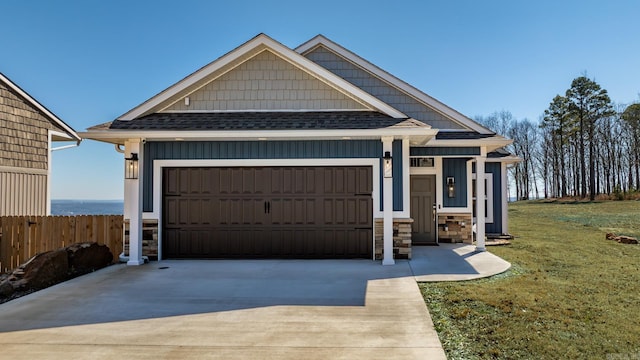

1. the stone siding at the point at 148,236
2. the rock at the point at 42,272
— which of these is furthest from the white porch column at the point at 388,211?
the rock at the point at 42,272

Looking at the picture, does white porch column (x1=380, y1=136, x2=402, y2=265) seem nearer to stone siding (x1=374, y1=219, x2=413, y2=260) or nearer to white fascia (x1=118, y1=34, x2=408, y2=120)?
stone siding (x1=374, y1=219, x2=413, y2=260)

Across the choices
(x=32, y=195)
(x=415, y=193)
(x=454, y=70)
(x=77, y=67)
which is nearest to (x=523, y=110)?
(x=454, y=70)

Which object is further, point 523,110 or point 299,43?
point 523,110

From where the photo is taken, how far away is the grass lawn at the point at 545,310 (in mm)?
3844

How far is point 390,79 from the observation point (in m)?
11.0

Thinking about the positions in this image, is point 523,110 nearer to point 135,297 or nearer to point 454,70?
point 454,70

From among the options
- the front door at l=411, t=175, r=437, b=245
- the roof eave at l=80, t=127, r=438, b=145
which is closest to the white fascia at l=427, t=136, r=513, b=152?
the front door at l=411, t=175, r=437, b=245

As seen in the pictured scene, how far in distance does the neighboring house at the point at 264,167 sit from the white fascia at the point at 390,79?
212cm

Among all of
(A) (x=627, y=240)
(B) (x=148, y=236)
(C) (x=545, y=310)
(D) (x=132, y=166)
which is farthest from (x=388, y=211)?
(A) (x=627, y=240)

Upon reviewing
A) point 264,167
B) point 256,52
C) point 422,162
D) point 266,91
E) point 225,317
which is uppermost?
point 256,52

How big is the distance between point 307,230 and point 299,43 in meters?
5.42

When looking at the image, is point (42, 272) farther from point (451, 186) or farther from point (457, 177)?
point (457, 177)

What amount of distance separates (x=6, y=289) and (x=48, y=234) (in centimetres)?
271

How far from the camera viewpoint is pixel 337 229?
28.4 ft
